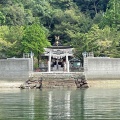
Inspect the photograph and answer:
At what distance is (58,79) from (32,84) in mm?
2825

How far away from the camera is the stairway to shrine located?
73438 millimetres

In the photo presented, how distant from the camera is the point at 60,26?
10156cm

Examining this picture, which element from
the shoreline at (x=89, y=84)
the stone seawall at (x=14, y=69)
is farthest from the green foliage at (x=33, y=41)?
the shoreline at (x=89, y=84)

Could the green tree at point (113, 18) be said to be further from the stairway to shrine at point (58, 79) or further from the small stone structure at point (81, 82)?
the small stone structure at point (81, 82)

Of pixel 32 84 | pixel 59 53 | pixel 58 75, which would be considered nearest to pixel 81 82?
pixel 58 75

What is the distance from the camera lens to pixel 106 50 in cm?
8250

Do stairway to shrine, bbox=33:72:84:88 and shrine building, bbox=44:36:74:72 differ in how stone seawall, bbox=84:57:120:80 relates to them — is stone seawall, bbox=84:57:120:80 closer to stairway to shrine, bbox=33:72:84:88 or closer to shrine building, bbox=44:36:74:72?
stairway to shrine, bbox=33:72:84:88

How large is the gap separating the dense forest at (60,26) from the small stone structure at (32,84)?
7.78 metres

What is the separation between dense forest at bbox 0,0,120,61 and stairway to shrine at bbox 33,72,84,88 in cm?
688

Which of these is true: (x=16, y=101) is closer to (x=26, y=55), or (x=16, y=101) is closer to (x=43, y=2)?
(x=26, y=55)

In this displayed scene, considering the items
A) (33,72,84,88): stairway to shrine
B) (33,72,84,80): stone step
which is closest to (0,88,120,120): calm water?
(33,72,84,88): stairway to shrine

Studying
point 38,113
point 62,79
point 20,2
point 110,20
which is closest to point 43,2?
point 20,2

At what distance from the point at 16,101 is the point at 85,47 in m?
31.2

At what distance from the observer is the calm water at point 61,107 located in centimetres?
4131
